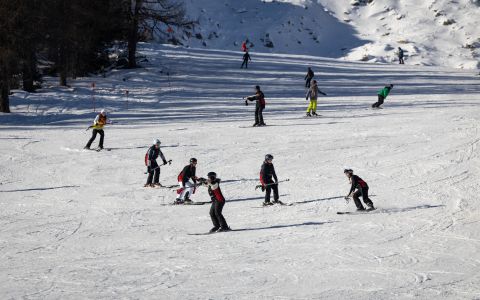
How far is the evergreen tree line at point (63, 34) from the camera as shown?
28.4 metres

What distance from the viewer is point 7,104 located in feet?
101

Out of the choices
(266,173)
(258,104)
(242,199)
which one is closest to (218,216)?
(266,173)

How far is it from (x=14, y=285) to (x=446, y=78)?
35.7 meters

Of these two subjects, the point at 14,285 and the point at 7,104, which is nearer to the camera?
the point at 14,285

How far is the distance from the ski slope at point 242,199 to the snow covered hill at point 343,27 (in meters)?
22.4

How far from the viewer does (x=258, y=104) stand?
25609 millimetres

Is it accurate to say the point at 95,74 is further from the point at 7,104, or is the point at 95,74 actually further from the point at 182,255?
the point at 182,255

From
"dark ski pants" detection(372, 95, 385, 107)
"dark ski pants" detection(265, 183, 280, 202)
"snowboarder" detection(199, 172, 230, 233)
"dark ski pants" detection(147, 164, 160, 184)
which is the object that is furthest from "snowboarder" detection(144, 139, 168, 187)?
"dark ski pants" detection(372, 95, 385, 107)

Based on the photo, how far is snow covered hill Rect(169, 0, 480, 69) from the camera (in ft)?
187

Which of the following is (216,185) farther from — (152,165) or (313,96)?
(313,96)

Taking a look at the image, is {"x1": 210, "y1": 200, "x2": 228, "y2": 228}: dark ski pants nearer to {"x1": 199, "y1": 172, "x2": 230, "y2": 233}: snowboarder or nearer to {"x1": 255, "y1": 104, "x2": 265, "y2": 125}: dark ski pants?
{"x1": 199, "y1": 172, "x2": 230, "y2": 233}: snowboarder

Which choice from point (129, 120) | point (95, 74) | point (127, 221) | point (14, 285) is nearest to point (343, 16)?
point (95, 74)

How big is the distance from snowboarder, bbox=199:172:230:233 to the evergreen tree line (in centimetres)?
1778

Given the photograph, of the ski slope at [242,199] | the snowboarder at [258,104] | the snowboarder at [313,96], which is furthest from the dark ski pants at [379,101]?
the snowboarder at [258,104]
